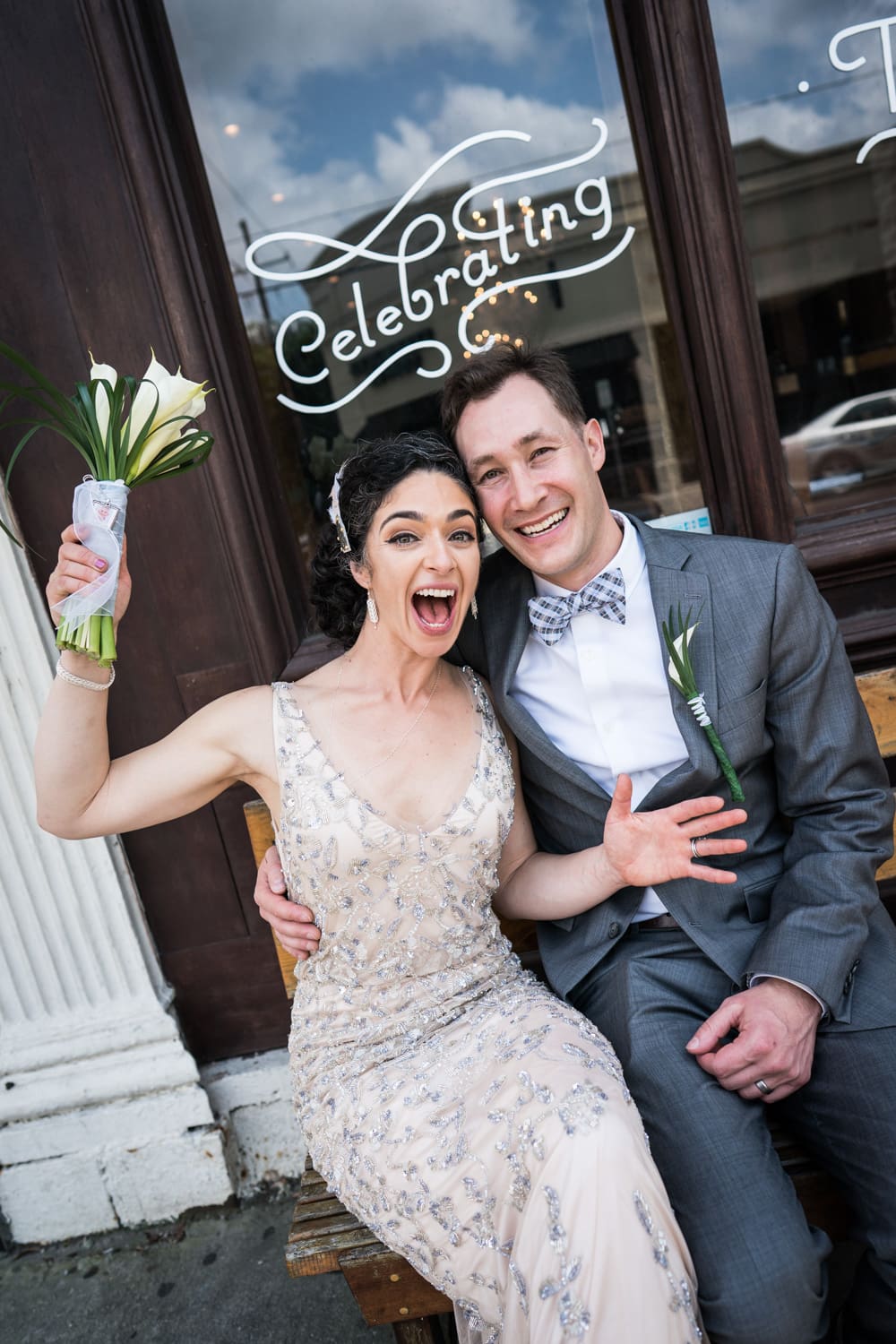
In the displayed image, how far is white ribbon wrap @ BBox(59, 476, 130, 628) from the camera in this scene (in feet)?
6.28

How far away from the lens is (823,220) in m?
3.05

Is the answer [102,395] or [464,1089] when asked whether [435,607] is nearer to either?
[102,395]

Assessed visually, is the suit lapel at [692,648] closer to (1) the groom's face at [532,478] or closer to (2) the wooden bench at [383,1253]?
(1) the groom's face at [532,478]

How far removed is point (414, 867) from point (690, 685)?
72 centimetres

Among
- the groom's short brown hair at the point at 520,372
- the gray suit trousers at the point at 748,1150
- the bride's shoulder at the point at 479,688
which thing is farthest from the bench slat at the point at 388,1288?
the groom's short brown hair at the point at 520,372

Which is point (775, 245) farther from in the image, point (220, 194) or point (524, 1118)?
point (524, 1118)

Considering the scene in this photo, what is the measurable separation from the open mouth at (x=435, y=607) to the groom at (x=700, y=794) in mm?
244

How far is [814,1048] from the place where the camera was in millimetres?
2100

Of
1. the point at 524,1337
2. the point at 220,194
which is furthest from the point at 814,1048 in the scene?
the point at 220,194

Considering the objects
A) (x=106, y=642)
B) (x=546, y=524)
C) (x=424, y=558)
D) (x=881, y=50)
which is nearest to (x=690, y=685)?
(x=546, y=524)

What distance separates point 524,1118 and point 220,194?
104 inches

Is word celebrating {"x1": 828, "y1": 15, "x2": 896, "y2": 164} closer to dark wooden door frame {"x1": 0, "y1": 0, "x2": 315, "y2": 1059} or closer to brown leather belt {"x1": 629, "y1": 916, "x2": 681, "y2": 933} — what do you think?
dark wooden door frame {"x1": 0, "y1": 0, "x2": 315, "y2": 1059}

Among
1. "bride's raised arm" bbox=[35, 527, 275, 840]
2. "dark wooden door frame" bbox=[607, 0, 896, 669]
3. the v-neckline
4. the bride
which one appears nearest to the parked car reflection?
"dark wooden door frame" bbox=[607, 0, 896, 669]

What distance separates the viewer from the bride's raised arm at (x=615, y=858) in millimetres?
2033
